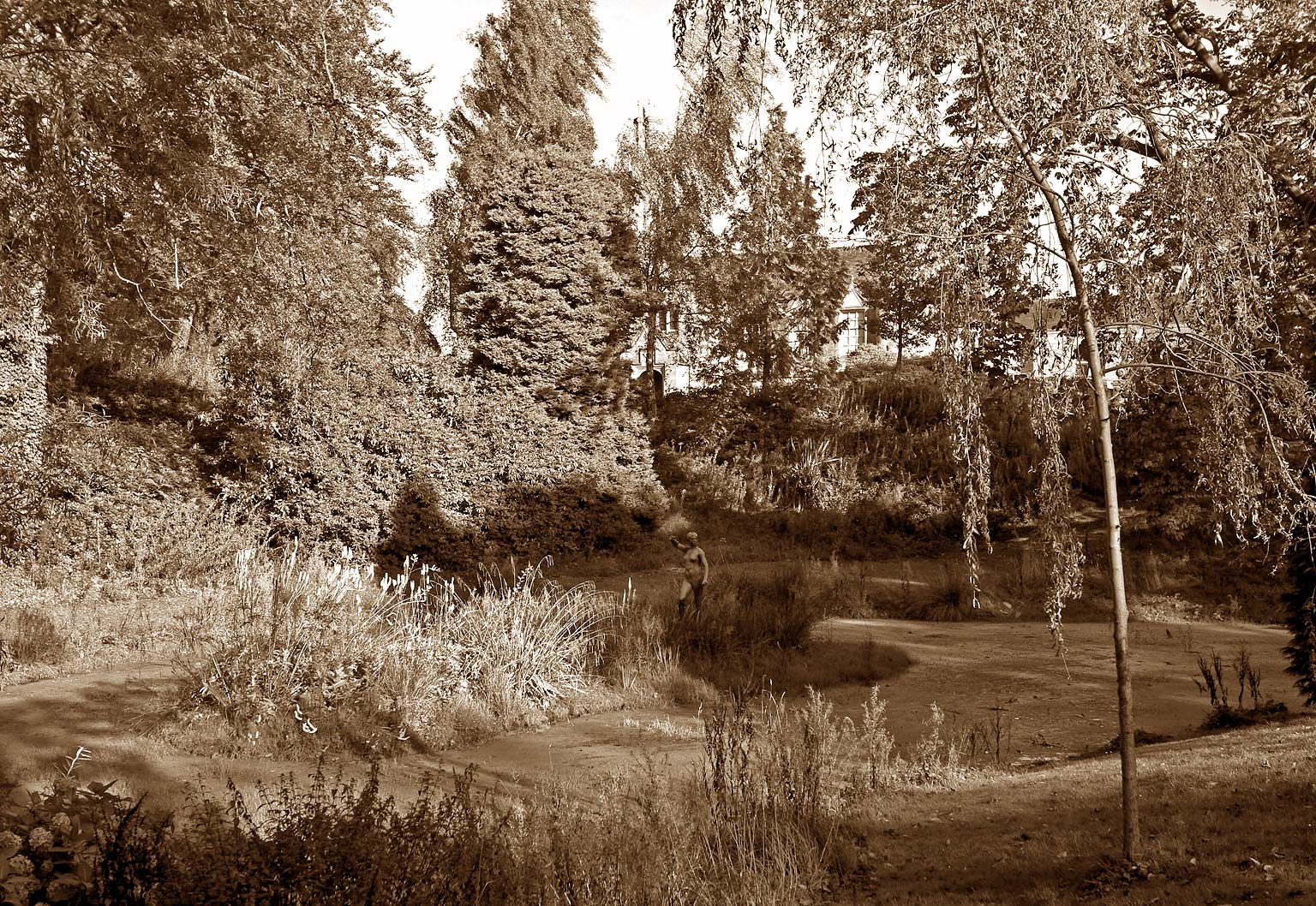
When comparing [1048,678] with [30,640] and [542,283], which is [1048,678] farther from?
[542,283]

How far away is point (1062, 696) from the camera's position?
10078mm

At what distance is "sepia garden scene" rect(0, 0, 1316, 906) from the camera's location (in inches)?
185

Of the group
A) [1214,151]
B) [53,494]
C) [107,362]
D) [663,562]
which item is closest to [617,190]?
[663,562]

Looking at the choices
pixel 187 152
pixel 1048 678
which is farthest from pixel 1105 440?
pixel 187 152

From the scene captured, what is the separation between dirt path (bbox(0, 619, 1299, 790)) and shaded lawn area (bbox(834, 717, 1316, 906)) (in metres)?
1.51

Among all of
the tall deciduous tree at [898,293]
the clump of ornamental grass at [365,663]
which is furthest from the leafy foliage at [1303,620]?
the clump of ornamental grass at [365,663]

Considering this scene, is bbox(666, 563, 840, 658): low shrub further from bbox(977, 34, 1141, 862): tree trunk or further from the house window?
the house window

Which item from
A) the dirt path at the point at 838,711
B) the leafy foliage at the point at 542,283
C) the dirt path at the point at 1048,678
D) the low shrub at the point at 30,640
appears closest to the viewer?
the dirt path at the point at 838,711

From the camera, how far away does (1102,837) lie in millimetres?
5184

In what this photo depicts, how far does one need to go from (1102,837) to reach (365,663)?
231 inches

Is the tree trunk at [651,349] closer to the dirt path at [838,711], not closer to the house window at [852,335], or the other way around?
the house window at [852,335]

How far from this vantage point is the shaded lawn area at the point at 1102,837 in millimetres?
4379

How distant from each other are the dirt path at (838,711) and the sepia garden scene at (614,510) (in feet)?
0.23

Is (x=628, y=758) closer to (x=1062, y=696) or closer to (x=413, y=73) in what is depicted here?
(x=1062, y=696)
